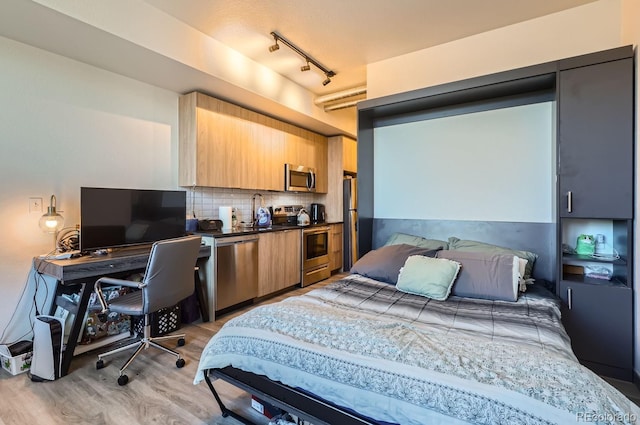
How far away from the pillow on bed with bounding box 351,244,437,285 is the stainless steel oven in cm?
189

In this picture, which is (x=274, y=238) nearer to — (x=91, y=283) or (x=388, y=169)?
(x=388, y=169)

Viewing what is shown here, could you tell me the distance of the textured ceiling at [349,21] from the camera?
8.46ft

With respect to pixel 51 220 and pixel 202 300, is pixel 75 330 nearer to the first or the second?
pixel 51 220

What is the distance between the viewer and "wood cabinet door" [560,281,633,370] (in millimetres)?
2160

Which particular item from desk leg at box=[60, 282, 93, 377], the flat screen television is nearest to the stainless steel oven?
the flat screen television

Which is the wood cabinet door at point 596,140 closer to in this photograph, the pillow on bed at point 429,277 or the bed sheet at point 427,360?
the bed sheet at point 427,360

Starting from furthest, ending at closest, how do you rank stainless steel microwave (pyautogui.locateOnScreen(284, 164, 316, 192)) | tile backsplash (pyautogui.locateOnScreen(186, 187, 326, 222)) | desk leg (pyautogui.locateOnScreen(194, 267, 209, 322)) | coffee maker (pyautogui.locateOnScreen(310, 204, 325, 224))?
coffee maker (pyautogui.locateOnScreen(310, 204, 325, 224))
stainless steel microwave (pyautogui.locateOnScreen(284, 164, 316, 192))
tile backsplash (pyautogui.locateOnScreen(186, 187, 326, 222))
desk leg (pyautogui.locateOnScreen(194, 267, 209, 322))

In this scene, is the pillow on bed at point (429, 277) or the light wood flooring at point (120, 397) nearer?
the light wood flooring at point (120, 397)

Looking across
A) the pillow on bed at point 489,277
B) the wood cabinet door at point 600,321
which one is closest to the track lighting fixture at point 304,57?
the pillow on bed at point 489,277

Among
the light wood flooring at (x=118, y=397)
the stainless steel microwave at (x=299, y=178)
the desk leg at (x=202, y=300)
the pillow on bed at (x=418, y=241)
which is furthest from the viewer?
the stainless steel microwave at (x=299, y=178)

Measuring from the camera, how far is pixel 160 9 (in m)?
2.64

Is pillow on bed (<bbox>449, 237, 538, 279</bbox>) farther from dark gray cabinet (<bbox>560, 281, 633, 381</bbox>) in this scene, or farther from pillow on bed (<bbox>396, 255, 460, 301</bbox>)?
pillow on bed (<bbox>396, 255, 460, 301</bbox>)

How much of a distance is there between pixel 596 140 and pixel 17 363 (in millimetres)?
4637

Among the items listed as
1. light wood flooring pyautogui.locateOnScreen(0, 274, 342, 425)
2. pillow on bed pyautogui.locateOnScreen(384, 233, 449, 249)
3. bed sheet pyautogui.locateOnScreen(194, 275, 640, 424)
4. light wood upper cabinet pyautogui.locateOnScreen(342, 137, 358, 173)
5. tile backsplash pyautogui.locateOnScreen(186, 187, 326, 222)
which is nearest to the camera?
bed sheet pyautogui.locateOnScreen(194, 275, 640, 424)
